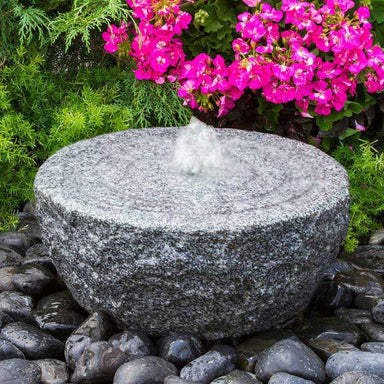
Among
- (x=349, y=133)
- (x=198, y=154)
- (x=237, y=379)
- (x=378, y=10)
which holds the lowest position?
(x=237, y=379)

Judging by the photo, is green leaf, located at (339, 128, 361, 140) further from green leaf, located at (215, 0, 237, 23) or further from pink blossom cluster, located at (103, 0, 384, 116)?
green leaf, located at (215, 0, 237, 23)

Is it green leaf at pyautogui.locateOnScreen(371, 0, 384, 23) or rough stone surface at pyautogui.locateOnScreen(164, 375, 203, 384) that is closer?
rough stone surface at pyautogui.locateOnScreen(164, 375, 203, 384)

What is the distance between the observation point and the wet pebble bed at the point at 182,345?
202cm

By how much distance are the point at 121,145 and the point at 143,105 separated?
0.92 m

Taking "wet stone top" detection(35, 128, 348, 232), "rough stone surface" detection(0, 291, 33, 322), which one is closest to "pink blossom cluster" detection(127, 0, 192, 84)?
"wet stone top" detection(35, 128, 348, 232)

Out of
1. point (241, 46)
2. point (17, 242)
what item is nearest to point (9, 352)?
point (17, 242)

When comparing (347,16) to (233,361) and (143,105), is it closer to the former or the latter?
(143,105)

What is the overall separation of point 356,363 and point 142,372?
676mm

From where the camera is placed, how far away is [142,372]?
1991mm

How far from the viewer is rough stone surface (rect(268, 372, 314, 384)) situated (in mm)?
1936

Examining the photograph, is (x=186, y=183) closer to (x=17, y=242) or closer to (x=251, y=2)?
Result: (x=17, y=242)

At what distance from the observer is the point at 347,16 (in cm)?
311

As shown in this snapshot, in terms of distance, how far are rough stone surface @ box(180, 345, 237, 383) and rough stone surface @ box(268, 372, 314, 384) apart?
0.64 feet

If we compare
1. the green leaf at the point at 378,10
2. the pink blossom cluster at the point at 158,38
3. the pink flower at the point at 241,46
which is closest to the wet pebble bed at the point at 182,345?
the pink flower at the point at 241,46
